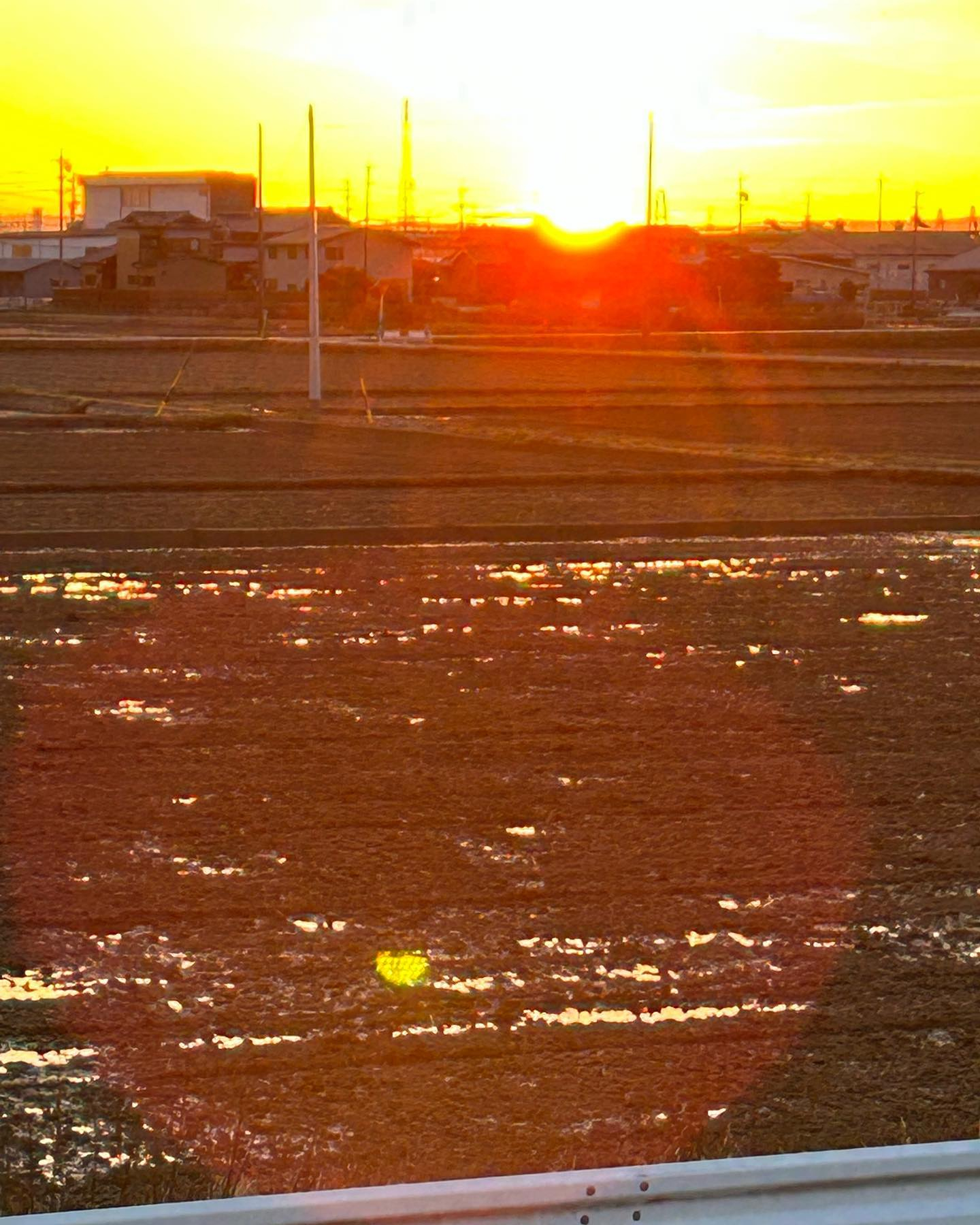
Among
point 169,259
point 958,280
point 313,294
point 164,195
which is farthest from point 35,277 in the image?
point 313,294

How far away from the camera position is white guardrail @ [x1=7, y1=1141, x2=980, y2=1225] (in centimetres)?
230

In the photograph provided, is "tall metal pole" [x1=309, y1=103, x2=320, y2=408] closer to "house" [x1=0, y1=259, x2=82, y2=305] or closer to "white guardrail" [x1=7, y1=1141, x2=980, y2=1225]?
"white guardrail" [x1=7, y1=1141, x2=980, y2=1225]

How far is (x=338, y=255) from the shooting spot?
243 ft

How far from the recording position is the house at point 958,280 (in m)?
80.6

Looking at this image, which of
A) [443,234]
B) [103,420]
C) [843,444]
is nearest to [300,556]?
[843,444]

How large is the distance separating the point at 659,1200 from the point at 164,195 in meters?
117

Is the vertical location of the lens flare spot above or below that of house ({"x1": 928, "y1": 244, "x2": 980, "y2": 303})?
below

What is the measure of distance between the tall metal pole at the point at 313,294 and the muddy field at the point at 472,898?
49.7 feet

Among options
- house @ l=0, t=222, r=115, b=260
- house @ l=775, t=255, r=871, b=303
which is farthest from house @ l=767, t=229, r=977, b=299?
house @ l=0, t=222, r=115, b=260

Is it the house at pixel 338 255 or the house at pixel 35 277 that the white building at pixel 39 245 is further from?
the house at pixel 338 255

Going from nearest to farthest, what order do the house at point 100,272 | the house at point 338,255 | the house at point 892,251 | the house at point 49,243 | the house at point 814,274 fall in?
the house at point 338,255 → the house at point 100,272 → the house at point 814,274 → the house at point 892,251 → the house at point 49,243

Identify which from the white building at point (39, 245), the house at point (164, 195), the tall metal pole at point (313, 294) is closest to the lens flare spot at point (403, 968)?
the tall metal pole at point (313, 294)

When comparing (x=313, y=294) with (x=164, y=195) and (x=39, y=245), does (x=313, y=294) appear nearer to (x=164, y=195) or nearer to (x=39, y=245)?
(x=39, y=245)

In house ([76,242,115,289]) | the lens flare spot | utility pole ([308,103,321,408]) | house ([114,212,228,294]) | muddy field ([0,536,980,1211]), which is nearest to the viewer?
muddy field ([0,536,980,1211])
